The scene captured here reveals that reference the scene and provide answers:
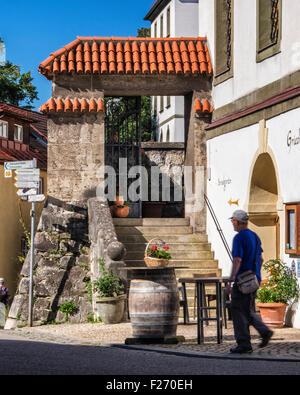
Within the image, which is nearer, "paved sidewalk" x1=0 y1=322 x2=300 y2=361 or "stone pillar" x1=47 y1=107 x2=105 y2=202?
"paved sidewalk" x1=0 y1=322 x2=300 y2=361

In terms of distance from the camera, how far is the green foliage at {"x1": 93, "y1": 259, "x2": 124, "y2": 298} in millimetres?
16938

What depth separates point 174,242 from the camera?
813 inches

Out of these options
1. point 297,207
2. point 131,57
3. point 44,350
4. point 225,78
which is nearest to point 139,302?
point 44,350

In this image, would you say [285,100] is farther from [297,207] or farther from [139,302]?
[139,302]

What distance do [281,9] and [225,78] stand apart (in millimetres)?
3916

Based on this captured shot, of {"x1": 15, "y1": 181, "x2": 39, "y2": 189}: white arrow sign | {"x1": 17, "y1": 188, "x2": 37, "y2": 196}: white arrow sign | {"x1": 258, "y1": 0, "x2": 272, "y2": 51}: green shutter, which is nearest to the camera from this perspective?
{"x1": 258, "y1": 0, "x2": 272, "y2": 51}: green shutter

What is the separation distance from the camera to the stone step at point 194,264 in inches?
770

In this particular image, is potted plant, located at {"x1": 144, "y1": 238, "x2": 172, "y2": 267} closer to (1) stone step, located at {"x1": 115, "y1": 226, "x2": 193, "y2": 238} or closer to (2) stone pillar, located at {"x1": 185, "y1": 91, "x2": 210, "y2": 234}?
(1) stone step, located at {"x1": 115, "y1": 226, "x2": 193, "y2": 238}

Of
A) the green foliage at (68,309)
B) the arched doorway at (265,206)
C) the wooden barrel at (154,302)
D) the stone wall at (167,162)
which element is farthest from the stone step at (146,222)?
the wooden barrel at (154,302)

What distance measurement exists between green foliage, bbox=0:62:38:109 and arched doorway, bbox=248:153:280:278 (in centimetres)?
2926

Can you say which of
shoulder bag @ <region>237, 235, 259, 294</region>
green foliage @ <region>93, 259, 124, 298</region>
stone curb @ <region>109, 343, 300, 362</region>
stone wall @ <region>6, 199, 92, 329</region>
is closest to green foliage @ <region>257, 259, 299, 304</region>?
green foliage @ <region>93, 259, 124, 298</region>

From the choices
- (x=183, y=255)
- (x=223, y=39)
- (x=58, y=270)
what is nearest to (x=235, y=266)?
(x=183, y=255)

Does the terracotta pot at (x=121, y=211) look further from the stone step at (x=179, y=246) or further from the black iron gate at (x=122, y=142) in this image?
the stone step at (x=179, y=246)

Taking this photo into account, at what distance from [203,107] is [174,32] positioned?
2404cm
